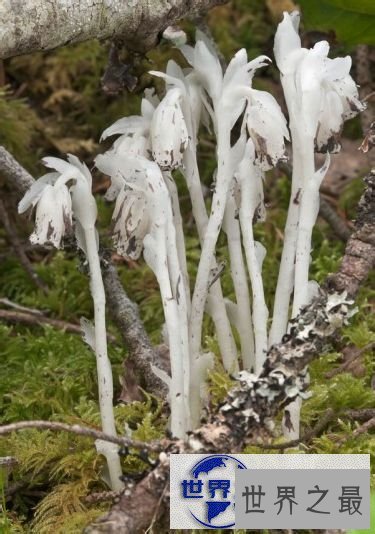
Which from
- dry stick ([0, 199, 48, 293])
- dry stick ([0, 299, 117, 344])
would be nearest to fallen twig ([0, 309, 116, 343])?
dry stick ([0, 299, 117, 344])

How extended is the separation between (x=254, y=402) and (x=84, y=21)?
0.96 metres

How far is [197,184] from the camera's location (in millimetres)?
2021

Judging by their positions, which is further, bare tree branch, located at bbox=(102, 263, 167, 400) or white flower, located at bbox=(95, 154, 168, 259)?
bare tree branch, located at bbox=(102, 263, 167, 400)

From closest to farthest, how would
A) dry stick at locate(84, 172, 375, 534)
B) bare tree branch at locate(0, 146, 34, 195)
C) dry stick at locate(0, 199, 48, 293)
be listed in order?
1. dry stick at locate(84, 172, 375, 534)
2. bare tree branch at locate(0, 146, 34, 195)
3. dry stick at locate(0, 199, 48, 293)

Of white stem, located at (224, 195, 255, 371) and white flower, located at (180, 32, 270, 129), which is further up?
white flower, located at (180, 32, 270, 129)

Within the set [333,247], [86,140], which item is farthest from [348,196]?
[86,140]

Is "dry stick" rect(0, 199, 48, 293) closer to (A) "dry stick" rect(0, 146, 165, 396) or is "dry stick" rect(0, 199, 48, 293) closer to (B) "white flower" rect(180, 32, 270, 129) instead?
(A) "dry stick" rect(0, 146, 165, 396)

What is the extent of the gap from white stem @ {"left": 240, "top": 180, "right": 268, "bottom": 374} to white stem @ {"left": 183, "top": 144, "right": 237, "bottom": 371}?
116 mm

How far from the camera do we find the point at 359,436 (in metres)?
1.99

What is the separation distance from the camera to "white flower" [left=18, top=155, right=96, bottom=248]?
1.82 m

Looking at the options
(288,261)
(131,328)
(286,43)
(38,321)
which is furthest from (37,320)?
(286,43)

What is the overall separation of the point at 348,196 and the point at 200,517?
76.4 inches

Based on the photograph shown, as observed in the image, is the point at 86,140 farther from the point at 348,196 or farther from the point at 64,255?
the point at 348,196

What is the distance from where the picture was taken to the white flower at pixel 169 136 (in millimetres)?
1824
